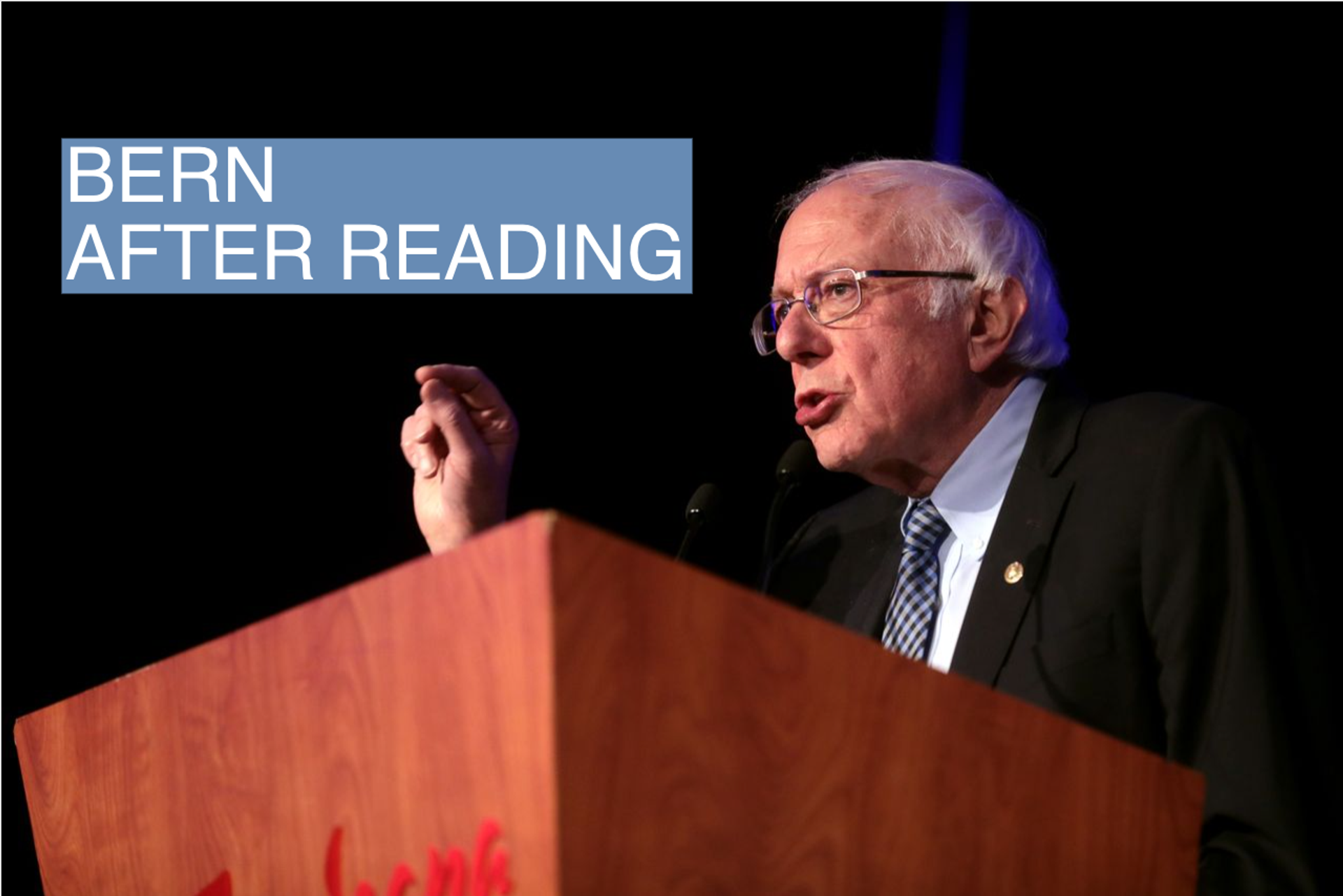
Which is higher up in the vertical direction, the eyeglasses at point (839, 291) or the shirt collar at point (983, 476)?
the eyeglasses at point (839, 291)

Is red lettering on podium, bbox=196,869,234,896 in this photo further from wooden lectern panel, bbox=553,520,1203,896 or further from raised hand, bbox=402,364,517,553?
raised hand, bbox=402,364,517,553

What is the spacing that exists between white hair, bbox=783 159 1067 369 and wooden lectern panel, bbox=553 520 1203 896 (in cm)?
128

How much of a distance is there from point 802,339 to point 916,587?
0.44 metres

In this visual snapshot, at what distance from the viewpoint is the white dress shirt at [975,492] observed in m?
2.23

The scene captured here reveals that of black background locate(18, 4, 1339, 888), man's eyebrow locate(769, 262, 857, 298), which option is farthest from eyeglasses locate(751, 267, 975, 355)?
black background locate(18, 4, 1339, 888)

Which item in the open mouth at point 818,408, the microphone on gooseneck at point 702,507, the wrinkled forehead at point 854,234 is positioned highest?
the wrinkled forehead at point 854,234

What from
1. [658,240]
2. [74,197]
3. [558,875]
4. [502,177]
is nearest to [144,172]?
[74,197]

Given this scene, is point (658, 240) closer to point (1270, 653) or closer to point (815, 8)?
point (815, 8)

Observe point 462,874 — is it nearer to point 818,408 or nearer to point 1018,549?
point 1018,549

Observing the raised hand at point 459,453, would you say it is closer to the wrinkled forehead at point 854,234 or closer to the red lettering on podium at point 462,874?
the wrinkled forehead at point 854,234

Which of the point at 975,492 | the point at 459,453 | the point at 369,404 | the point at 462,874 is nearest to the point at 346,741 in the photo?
the point at 462,874

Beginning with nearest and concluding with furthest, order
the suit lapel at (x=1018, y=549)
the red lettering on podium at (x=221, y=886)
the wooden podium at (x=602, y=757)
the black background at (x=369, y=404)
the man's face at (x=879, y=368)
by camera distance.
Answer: the wooden podium at (x=602, y=757) → the red lettering on podium at (x=221, y=886) → the suit lapel at (x=1018, y=549) → the man's face at (x=879, y=368) → the black background at (x=369, y=404)

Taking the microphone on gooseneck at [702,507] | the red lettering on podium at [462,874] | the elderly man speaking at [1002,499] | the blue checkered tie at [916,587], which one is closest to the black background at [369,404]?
the elderly man speaking at [1002,499]

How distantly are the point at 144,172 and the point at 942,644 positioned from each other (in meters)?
2.18
